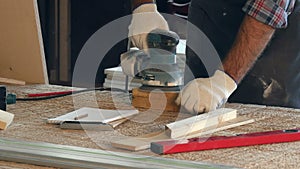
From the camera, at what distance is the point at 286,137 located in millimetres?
959

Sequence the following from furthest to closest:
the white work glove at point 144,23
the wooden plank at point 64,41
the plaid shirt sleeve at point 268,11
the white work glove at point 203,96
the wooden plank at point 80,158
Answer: the wooden plank at point 64,41, the white work glove at point 144,23, the plaid shirt sleeve at point 268,11, the white work glove at point 203,96, the wooden plank at point 80,158

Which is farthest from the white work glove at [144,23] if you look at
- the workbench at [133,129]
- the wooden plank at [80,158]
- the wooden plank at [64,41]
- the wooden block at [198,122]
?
the wooden plank at [64,41]

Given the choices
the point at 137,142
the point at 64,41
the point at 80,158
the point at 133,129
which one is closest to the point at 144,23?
the point at 133,129

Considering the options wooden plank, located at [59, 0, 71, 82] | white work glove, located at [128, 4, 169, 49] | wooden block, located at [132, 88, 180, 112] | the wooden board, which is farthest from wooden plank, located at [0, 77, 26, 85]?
wooden plank, located at [59, 0, 71, 82]

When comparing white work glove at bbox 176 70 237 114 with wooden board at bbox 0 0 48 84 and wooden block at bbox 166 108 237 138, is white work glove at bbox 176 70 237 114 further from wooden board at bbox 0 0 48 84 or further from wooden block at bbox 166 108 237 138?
wooden board at bbox 0 0 48 84

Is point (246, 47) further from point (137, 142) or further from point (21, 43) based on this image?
point (21, 43)

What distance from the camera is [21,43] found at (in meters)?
1.53

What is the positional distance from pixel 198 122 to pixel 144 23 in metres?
0.56

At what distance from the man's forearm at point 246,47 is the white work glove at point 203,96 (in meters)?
0.07

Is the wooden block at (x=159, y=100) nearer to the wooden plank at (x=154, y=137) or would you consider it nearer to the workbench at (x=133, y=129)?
the workbench at (x=133, y=129)

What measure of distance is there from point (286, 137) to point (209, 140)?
0.15 meters

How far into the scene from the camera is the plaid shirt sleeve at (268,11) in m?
1.26

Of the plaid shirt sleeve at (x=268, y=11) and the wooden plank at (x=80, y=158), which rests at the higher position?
the plaid shirt sleeve at (x=268, y=11)

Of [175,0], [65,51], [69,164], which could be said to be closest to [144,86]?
[69,164]
